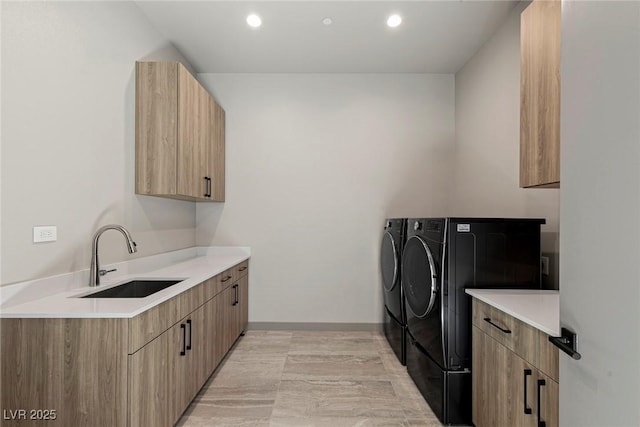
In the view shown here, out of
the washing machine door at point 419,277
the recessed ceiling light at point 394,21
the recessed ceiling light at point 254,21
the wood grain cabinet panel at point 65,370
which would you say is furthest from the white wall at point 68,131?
the washing machine door at point 419,277

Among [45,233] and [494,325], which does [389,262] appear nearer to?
[494,325]

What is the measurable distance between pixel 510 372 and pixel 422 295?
2.58 ft

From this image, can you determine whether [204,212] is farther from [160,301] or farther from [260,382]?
[160,301]

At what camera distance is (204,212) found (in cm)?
371

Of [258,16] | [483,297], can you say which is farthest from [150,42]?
[483,297]

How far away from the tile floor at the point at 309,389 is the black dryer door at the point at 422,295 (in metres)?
0.42

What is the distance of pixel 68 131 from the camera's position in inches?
73.2

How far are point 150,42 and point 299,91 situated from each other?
59.2 inches

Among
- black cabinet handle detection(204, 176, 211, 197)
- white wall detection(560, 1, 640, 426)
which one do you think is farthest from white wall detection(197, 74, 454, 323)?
white wall detection(560, 1, 640, 426)

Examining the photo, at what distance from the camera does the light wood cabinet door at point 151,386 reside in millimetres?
1454

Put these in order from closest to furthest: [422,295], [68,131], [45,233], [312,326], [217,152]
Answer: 1. [45,233]
2. [68,131]
3. [422,295]
4. [217,152]
5. [312,326]

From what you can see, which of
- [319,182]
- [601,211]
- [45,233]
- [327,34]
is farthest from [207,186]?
[601,211]

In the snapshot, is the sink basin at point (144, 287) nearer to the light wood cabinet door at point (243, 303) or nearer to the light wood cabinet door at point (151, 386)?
the light wood cabinet door at point (151, 386)

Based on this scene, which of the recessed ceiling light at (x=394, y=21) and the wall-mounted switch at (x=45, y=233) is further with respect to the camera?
the recessed ceiling light at (x=394, y=21)
